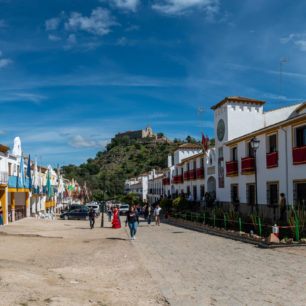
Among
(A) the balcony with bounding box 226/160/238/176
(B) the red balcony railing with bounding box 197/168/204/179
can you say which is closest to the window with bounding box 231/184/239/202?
(A) the balcony with bounding box 226/160/238/176

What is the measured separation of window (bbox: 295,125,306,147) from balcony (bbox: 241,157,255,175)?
369cm

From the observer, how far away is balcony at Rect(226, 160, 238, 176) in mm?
22984

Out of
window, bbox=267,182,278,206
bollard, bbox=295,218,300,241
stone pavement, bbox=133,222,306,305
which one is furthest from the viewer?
window, bbox=267,182,278,206

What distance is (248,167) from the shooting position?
68.9 ft

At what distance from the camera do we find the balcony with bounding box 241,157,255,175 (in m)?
20.8

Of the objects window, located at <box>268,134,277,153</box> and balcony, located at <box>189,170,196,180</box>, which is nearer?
window, located at <box>268,134,277,153</box>

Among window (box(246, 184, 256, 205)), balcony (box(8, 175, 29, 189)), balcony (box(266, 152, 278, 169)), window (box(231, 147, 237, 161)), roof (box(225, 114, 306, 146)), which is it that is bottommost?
window (box(246, 184, 256, 205))

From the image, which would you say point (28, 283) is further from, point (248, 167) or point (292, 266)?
point (248, 167)

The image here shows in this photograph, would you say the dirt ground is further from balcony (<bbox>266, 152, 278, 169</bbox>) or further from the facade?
balcony (<bbox>266, 152, 278, 169</bbox>)

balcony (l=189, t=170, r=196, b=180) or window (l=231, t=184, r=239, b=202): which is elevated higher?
balcony (l=189, t=170, r=196, b=180)

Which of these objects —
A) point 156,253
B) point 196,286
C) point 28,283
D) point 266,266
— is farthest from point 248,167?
point 28,283

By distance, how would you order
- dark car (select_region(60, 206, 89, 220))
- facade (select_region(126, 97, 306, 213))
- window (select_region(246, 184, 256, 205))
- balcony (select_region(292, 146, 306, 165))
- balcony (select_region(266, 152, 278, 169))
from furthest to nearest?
dark car (select_region(60, 206, 89, 220)), window (select_region(246, 184, 256, 205)), balcony (select_region(266, 152, 278, 169)), facade (select_region(126, 97, 306, 213)), balcony (select_region(292, 146, 306, 165))

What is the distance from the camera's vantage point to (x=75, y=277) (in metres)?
8.61

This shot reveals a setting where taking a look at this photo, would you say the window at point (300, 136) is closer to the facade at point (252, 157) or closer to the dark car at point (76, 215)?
the facade at point (252, 157)
